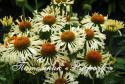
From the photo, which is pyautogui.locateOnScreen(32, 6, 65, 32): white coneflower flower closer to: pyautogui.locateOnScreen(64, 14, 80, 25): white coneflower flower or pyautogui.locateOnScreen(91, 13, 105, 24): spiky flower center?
pyautogui.locateOnScreen(64, 14, 80, 25): white coneflower flower

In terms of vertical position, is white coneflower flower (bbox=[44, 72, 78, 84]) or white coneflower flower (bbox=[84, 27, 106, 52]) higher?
white coneflower flower (bbox=[84, 27, 106, 52])

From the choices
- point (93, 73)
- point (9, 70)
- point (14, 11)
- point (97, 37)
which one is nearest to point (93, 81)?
point (93, 73)

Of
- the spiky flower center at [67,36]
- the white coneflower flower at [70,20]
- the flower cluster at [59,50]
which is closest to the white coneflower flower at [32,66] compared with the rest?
the flower cluster at [59,50]

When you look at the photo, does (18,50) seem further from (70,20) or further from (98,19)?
(98,19)

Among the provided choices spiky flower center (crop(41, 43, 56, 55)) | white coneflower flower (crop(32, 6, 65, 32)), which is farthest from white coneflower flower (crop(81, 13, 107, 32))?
spiky flower center (crop(41, 43, 56, 55))

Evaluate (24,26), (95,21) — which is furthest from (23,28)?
(95,21)

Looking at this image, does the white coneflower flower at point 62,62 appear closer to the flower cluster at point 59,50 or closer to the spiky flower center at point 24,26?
the flower cluster at point 59,50

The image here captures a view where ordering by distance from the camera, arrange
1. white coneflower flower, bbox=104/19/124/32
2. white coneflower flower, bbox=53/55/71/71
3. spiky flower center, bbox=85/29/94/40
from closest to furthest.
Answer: white coneflower flower, bbox=53/55/71/71 < spiky flower center, bbox=85/29/94/40 < white coneflower flower, bbox=104/19/124/32

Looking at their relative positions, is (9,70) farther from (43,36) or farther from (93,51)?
(93,51)
